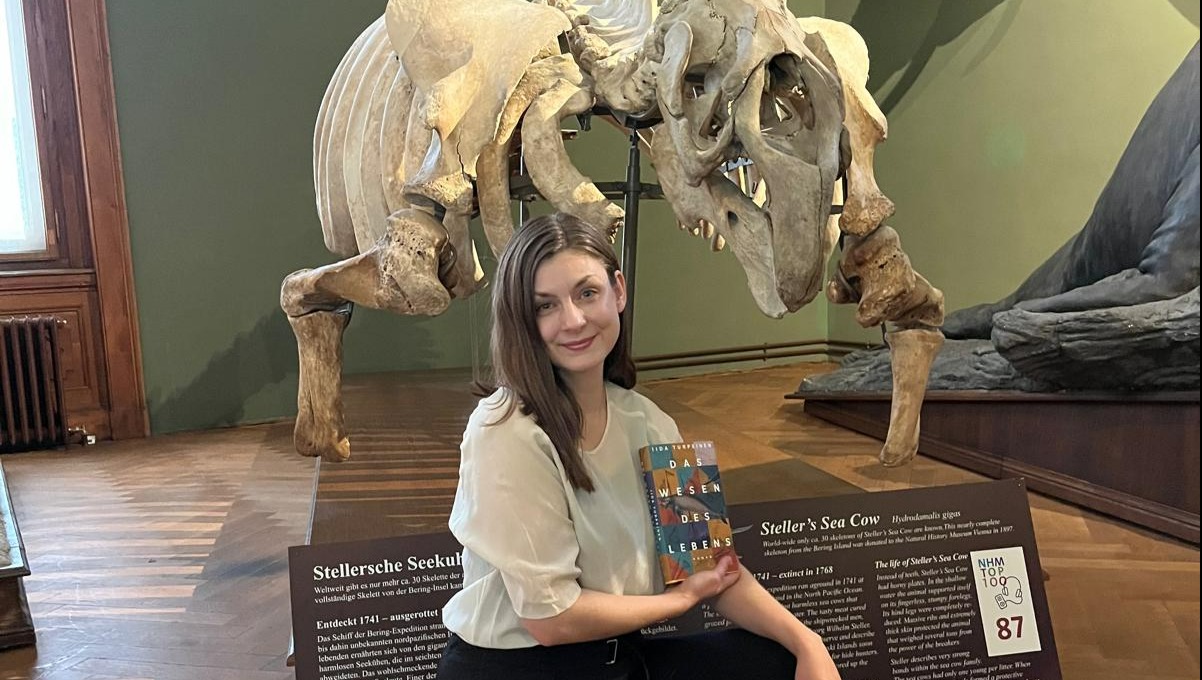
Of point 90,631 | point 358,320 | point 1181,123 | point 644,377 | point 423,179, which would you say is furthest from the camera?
point 644,377

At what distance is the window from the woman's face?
19.2 ft

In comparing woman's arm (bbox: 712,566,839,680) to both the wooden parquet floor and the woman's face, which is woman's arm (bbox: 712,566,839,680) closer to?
the woman's face

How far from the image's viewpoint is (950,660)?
224 centimetres

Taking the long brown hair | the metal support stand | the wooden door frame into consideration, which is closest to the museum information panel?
the long brown hair

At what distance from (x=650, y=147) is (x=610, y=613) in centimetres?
156

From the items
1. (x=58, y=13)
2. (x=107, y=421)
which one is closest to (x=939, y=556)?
(x=107, y=421)

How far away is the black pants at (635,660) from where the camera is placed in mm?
1663

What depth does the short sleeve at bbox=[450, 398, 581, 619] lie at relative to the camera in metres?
1.54

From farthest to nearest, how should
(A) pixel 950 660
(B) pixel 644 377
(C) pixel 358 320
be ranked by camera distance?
(B) pixel 644 377 < (C) pixel 358 320 < (A) pixel 950 660

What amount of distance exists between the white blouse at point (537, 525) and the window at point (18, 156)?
19.1 ft

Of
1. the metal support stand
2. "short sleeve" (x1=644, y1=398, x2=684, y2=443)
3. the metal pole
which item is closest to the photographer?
"short sleeve" (x1=644, y1=398, x2=684, y2=443)

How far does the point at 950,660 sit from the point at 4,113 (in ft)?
21.5

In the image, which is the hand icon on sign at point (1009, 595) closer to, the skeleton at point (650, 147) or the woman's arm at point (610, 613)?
the skeleton at point (650, 147)

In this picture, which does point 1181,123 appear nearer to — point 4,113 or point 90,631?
point 90,631
